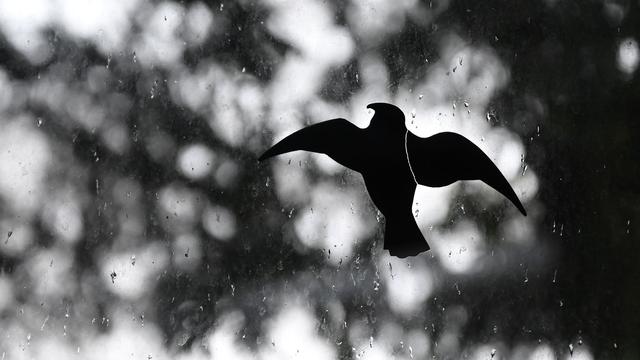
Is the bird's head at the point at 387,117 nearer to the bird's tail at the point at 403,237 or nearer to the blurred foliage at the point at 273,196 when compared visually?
the blurred foliage at the point at 273,196

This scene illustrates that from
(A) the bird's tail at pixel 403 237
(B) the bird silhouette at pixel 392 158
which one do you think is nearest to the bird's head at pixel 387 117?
(B) the bird silhouette at pixel 392 158

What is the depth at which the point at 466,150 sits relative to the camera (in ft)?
4.24

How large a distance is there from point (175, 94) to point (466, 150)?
1.54 feet

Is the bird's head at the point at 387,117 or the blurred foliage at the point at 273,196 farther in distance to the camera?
the bird's head at the point at 387,117

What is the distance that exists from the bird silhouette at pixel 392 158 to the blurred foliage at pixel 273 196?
0.08 feet

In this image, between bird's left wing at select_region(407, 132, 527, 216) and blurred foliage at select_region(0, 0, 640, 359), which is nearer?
blurred foliage at select_region(0, 0, 640, 359)

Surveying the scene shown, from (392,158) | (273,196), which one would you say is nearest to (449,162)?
(392,158)

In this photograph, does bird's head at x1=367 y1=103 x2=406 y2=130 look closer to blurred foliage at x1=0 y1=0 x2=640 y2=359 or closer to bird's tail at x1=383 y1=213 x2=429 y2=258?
blurred foliage at x1=0 y1=0 x2=640 y2=359

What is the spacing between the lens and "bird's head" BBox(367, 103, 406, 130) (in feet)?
4.19

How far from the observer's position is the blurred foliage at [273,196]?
3.80 feet

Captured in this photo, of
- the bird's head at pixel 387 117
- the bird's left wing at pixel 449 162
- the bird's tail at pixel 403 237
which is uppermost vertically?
the bird's head at pixel 387 117

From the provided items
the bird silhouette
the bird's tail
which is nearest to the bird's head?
the bird silhouette

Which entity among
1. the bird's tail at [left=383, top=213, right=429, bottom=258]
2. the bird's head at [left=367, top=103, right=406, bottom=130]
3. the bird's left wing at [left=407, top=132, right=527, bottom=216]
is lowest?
the bird's tail at [left=383, top=213, right=429, bottom=258]

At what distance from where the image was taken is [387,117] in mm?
1288
